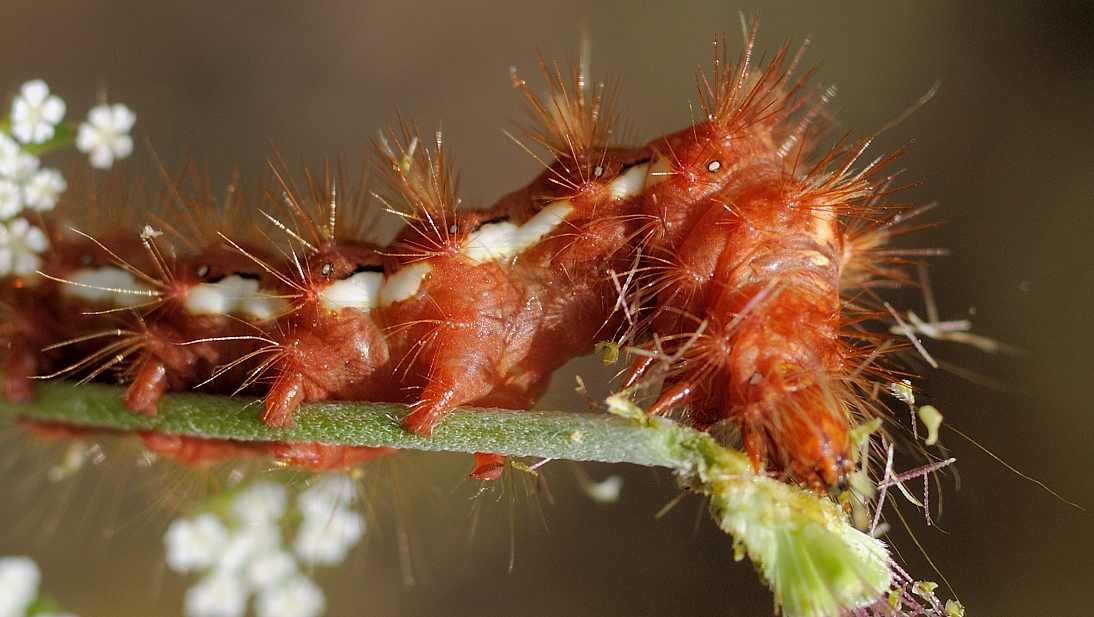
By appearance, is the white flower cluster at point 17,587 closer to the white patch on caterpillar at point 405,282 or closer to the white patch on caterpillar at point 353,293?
the white patch on caterpillar at point 353,293

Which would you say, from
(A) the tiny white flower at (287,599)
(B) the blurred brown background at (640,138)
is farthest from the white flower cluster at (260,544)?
(B) the blurred brown background at (640,138)

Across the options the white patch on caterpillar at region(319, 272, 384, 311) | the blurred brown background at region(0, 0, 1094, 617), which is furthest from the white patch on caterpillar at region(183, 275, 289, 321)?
the blurred brown background at region(0, 0, 1094, 617)

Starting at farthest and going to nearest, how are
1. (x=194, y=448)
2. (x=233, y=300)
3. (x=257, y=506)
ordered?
1. (x=257, y=506)
2. (x=194, y=448)
3. (x=233, y=300)

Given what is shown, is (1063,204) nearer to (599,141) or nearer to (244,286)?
(599,141)

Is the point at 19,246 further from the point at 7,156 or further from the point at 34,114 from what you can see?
the point at 34,114

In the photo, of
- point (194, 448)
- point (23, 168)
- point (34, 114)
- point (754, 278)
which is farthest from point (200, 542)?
point (754, 278)

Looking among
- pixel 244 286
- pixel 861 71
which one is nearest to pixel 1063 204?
pixel 861 71

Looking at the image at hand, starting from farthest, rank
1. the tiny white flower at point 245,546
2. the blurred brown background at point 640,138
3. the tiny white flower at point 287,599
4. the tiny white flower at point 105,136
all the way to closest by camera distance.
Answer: the blurred brown background at point 640,138 → the tiny white flower at point 287,599 → the tiny white flower at point 245,546 → the tiny white flower at point 105,136

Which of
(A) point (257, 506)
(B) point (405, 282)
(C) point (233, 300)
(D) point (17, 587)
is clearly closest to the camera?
(B) point (405, 282)
